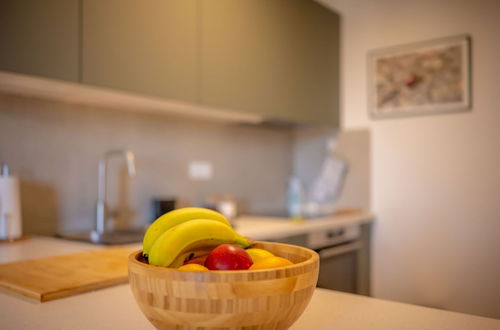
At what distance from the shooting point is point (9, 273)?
1080 millimetres

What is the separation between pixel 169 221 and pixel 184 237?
2.6 inches

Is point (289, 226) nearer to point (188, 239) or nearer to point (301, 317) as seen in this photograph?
point (301, 317)

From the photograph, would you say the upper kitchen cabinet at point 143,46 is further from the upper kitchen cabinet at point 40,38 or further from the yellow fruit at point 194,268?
the yellow fruit at point 194,268

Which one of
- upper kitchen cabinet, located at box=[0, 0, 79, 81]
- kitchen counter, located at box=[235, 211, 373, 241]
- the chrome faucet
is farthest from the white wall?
upper kitchen cabinet, located at box=[0, 0, 79, 81]

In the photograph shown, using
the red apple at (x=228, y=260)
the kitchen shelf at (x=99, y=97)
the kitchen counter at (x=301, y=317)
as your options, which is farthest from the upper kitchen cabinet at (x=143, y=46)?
the red apple at (x=228, y=260)

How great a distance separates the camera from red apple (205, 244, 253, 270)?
0.64 m

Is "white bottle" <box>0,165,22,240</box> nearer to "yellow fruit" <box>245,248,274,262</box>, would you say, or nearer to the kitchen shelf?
the kitchen shelf

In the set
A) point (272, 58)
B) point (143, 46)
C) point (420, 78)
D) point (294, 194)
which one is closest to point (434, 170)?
point (420, 78)

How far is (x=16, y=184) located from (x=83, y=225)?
1.35 ft

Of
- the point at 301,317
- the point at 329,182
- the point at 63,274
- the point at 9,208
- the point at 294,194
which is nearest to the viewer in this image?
the point at 301,317

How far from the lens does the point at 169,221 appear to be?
2.40 ft

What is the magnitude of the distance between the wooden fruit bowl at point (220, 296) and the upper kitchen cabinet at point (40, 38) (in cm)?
105

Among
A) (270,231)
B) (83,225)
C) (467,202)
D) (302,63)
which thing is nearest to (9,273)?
(83,225)

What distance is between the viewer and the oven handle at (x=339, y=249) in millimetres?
2322
